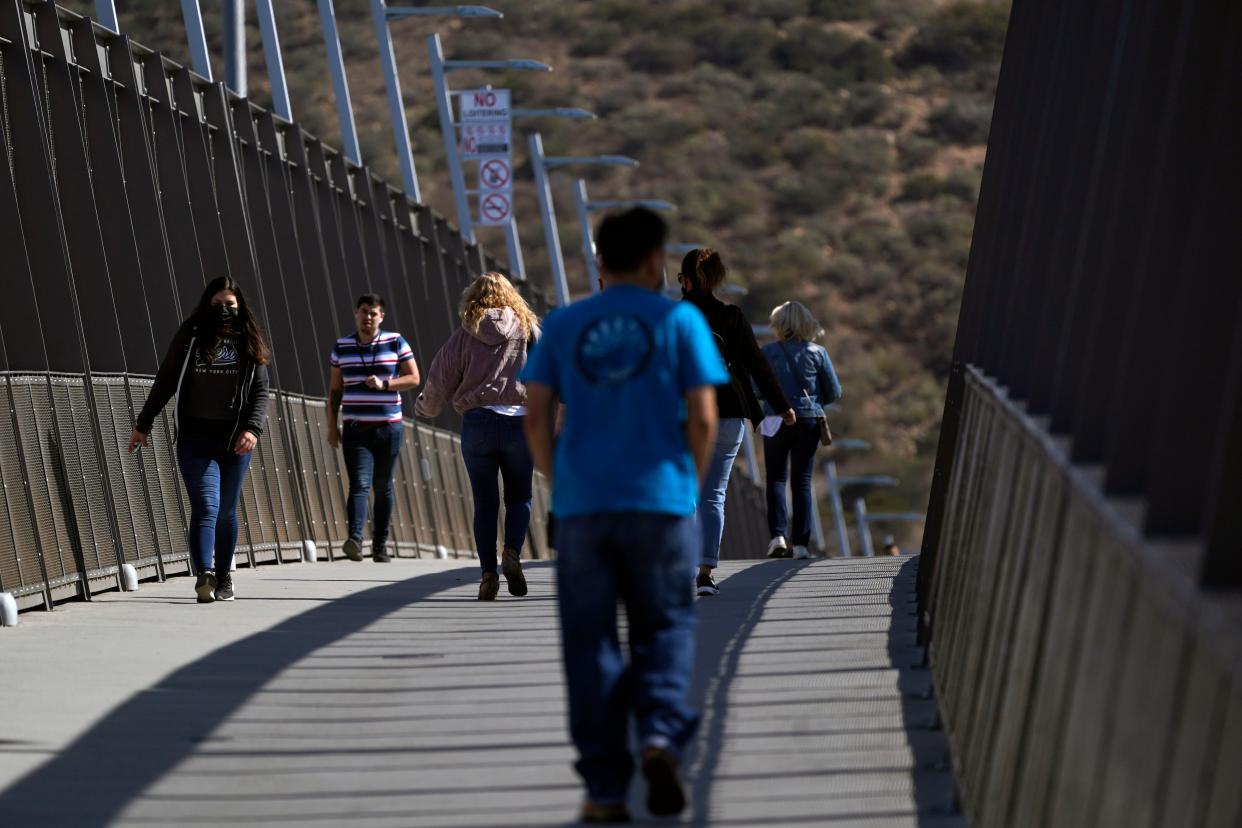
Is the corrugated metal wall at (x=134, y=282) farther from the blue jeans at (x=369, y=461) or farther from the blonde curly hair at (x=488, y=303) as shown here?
the blonde curly hair at (x=488, y=303)

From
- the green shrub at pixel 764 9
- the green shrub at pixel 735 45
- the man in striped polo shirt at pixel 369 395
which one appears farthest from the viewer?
the green shrub at pixel 764 9

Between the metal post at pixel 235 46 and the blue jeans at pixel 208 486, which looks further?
the metal post at pixel 235 46

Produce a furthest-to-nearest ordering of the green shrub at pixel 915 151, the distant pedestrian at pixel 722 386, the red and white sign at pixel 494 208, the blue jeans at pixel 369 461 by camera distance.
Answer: the green shrub at pixel 915 151 → the red and white sign at pixel 494 208 → the blue jeans at pixel 369 461 → the distant pedestrian at pixel 722 386

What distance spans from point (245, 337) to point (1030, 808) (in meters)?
8.49

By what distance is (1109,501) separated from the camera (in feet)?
17.4

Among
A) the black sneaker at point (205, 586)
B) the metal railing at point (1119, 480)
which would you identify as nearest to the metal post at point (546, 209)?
the black sneaker at point (205, 586)

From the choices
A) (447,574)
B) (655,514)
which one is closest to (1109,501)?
(655,514)

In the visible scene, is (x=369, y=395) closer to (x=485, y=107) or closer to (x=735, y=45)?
(x=485, y=107)

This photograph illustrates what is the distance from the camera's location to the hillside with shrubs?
92.6 metres

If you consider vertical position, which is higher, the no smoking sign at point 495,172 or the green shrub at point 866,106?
the no smoking sign at point 495,172

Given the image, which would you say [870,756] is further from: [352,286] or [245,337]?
[352,286]

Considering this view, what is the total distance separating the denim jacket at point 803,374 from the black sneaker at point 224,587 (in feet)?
15.5

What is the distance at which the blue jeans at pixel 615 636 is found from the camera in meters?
6.61

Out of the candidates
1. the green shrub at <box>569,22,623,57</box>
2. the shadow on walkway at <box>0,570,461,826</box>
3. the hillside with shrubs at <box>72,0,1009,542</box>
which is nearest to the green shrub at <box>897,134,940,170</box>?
the hillside with shrubs at <box>72,0,1009,542</box>
